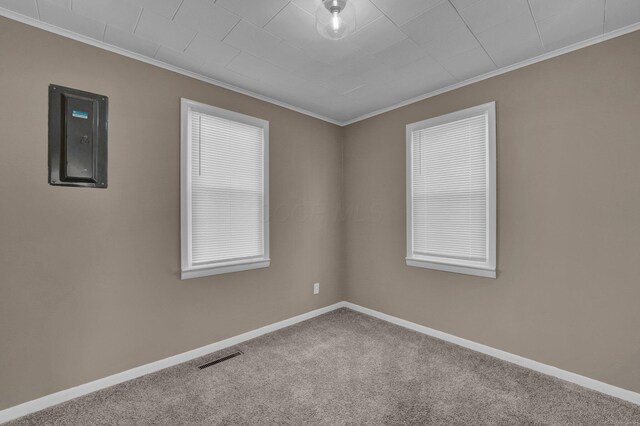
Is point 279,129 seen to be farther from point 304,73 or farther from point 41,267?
point 41,267

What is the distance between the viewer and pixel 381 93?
10.2ft

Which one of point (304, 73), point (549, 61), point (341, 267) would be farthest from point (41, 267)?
point (549, 61)

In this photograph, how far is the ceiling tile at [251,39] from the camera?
201 centimetres

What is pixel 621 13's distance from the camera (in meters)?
1.87

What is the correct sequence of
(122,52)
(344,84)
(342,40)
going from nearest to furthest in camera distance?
(342,40) → (122,52) → (344,84)

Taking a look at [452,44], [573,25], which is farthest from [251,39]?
[573,25]

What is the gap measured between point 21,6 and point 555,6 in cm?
328

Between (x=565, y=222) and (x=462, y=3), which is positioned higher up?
(x=462, y=3)

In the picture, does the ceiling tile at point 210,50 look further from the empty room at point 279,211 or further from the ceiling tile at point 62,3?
the ceiling tile at point 62,3

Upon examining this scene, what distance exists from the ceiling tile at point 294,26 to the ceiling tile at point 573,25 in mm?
1542

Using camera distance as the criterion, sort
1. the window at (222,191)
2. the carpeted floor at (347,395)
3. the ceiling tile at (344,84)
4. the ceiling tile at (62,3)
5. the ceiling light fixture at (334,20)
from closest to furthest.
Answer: the ceiling light fixture at (334,20)
the ceiling tile at (62,3)
the carpeted floor at (347,395)
the window at (222,191)
the ceiling tile at (344,84)

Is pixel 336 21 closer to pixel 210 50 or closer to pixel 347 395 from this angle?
pixel 210 50

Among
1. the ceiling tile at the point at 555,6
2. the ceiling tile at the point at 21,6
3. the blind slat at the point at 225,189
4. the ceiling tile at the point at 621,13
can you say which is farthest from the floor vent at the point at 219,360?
the ceiling tile at the point at 621,13

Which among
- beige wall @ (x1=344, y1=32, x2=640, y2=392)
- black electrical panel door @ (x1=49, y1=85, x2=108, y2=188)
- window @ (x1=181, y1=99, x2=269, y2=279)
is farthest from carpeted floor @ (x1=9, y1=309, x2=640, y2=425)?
black electrical panel door @ (x1=49, y1=85, x2=108, y2=188)
